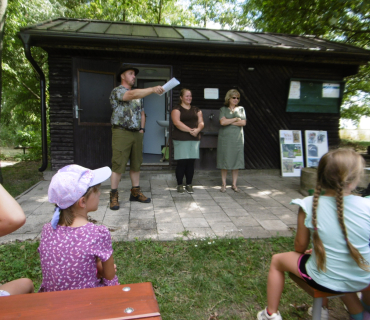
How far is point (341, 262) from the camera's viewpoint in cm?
150

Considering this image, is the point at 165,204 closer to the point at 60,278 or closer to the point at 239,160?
the point at 239,160

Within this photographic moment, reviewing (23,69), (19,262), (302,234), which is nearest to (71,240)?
(302,234)

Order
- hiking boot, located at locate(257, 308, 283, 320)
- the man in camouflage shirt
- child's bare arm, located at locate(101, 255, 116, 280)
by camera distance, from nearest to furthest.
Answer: child's bare arm, located at locate(101, 255, 116, 280)
hiking boot, located at locate(257, 308, 283, 320)
the man in camouflage shirt

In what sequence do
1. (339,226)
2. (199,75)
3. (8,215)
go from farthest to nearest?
(199,75) → (339,226) → (8,215)

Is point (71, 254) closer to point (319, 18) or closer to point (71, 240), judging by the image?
point (71, 240)

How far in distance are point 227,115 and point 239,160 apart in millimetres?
862

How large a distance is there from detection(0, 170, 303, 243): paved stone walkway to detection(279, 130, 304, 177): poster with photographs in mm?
916

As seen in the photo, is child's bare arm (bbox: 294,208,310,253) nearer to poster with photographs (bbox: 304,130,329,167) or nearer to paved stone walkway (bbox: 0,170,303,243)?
paved stone walkway (bbox: 0,170,303,243)

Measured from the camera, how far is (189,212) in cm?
401

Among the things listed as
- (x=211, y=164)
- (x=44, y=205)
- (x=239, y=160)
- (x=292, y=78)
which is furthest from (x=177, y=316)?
(x=292, y=78)

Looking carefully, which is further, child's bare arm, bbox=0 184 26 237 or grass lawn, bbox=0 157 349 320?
grass lawn, bbox=0 157 349 320

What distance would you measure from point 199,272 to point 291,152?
16.8ft

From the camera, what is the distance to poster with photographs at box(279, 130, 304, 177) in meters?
6.75

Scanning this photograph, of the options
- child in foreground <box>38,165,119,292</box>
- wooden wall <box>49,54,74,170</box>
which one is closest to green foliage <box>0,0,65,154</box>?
wooden wall <box>49,54,74,170</box>
